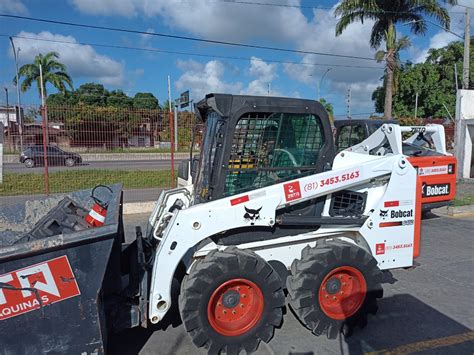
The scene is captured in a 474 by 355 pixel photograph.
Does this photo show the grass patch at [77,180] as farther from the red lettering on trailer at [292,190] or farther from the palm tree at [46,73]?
the palm tree at [46,73]

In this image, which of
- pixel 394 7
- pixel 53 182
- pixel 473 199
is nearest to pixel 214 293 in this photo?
pixel 53 182

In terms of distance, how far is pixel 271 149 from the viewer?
3.60 metres

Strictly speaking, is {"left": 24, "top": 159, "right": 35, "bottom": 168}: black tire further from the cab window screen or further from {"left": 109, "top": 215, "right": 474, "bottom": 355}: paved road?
the cab window screen

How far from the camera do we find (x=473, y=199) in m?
9.98

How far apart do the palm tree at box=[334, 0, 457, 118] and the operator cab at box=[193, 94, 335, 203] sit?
17790 millimetres

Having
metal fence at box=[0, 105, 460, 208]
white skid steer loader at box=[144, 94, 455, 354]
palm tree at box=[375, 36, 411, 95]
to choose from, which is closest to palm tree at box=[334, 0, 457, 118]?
palm tree at box=[375, 36, 411, 95]

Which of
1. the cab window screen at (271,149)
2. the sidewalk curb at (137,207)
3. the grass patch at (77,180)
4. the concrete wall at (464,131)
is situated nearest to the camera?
the cab window screen at (271,149)

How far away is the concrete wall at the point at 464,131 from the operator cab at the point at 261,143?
12.2m

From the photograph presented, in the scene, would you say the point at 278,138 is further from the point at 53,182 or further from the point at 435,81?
the point at 435,81

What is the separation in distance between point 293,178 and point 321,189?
30 cm

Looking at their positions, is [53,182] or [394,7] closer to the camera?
[53,182]

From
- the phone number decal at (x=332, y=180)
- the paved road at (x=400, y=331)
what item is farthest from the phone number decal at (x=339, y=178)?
the paved road at (x=400, y=331)

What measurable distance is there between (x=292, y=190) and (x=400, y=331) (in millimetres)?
1784

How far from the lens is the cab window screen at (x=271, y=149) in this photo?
11.6 feet
